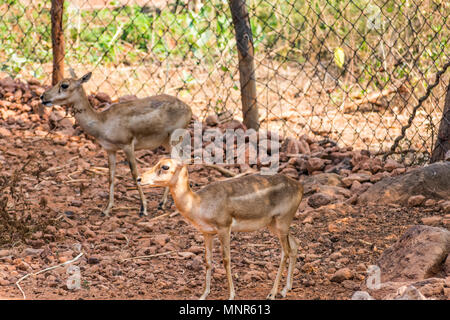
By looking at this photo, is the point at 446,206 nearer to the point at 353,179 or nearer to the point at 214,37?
the point at 353,179

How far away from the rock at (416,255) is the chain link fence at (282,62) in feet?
13.7

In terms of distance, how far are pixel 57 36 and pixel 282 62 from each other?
3.10 metres

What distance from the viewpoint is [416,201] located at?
653 cm

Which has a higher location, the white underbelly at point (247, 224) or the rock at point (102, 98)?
the rock at point (102, 98)

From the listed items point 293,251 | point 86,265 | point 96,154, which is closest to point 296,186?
point 293,251

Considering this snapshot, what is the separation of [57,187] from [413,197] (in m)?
3.79

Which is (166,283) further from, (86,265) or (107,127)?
(107,127)

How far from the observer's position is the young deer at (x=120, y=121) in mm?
7059

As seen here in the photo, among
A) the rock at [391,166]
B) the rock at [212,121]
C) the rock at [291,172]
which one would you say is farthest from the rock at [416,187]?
the rock at [212,121]

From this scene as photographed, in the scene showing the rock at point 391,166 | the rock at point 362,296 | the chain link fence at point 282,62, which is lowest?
the rock at point 362,296

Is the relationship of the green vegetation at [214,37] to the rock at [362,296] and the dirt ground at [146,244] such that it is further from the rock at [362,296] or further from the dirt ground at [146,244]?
the rock at [362,296]

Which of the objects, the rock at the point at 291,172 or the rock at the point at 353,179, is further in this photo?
the rock at the point at 291,172

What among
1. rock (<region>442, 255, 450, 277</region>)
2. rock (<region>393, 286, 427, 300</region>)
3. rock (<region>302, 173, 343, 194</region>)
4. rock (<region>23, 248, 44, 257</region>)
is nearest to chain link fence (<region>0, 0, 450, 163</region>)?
rock (<region>302, 173, 343, 194</region>)

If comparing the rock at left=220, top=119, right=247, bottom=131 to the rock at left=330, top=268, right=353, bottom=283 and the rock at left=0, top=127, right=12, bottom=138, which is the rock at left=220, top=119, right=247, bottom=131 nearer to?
the rock at left=0, top=127, right=12, bottom=138
